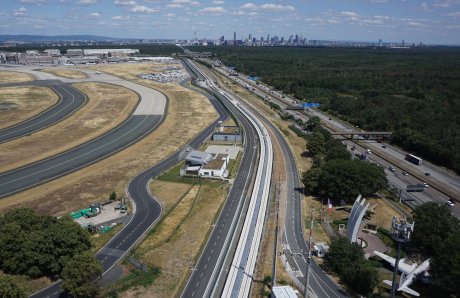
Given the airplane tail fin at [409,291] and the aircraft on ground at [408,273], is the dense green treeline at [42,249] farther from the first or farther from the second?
the aircraft on ground at [408,273]

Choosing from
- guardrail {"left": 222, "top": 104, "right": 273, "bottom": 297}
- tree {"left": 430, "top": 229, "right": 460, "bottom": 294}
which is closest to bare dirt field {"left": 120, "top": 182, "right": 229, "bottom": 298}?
guardrail {"left": 222, "top": 104, "right": 273, "bottom": 297}

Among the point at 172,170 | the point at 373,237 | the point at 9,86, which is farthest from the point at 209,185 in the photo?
the point at 9,86

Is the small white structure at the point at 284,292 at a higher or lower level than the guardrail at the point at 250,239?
higher

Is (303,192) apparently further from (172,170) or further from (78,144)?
(78,144)

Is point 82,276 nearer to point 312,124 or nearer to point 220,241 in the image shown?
point 220,241

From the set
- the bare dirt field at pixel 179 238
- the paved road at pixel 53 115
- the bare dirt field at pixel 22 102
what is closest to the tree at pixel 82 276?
the bare dirt field at pixel 179 238

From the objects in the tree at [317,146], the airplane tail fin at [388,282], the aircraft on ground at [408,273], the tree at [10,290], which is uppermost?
the tree at [317,146]

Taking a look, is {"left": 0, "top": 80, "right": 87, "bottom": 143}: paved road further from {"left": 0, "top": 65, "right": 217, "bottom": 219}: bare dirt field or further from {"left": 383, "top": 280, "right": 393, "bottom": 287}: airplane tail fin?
{"left": 383, "top": 280, "right": 393, "bottom": 287}: airplane tail fin

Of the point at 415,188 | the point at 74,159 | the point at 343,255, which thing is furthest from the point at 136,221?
the point at 415,188
